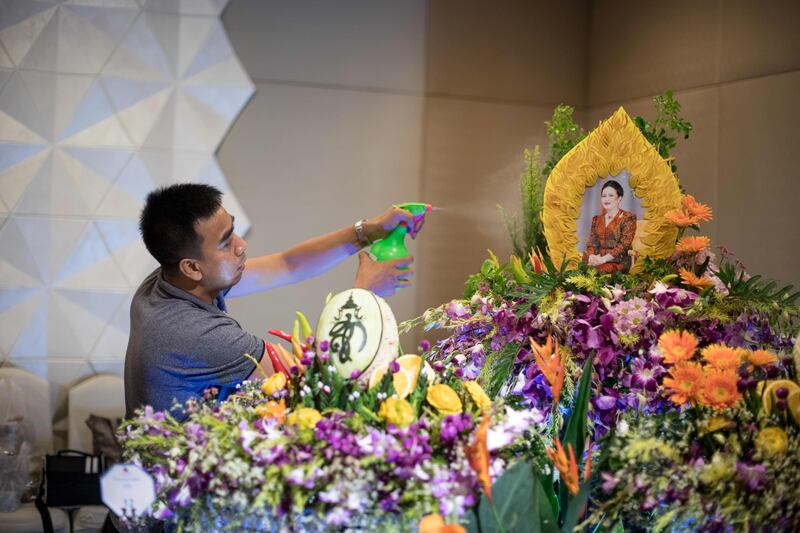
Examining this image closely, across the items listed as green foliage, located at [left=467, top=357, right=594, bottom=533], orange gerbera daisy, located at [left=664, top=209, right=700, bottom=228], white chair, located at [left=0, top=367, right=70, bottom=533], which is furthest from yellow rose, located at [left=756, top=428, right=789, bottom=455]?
white chair, located at [left=0, top=367, right=70, bottom=533]

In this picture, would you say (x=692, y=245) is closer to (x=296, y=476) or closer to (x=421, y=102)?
(x=296, y=476)

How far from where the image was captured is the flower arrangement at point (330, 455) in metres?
1.26

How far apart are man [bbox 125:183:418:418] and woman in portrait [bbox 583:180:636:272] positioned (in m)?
0.47

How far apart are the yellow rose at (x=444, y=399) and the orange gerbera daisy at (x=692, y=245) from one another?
0.76 m

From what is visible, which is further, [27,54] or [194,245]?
[27,54]

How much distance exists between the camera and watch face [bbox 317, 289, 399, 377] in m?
1.51

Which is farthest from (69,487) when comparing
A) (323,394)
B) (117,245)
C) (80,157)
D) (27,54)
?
(323,394)

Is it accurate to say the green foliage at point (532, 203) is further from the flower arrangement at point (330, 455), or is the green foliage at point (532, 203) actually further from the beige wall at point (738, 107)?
the beige wall at point (738, 107)

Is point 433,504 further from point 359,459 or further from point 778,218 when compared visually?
point 778,218

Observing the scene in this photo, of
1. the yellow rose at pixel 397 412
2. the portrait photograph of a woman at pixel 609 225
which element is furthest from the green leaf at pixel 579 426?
the portrait photograph of a woman at pixel 609 225

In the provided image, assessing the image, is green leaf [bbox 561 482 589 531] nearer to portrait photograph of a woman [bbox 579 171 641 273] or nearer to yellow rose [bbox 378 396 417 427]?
yellow rose [bbox 378 396 417 427]

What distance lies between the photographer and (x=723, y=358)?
58.2 inches

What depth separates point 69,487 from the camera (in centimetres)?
420

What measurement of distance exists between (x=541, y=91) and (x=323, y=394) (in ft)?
13.5
